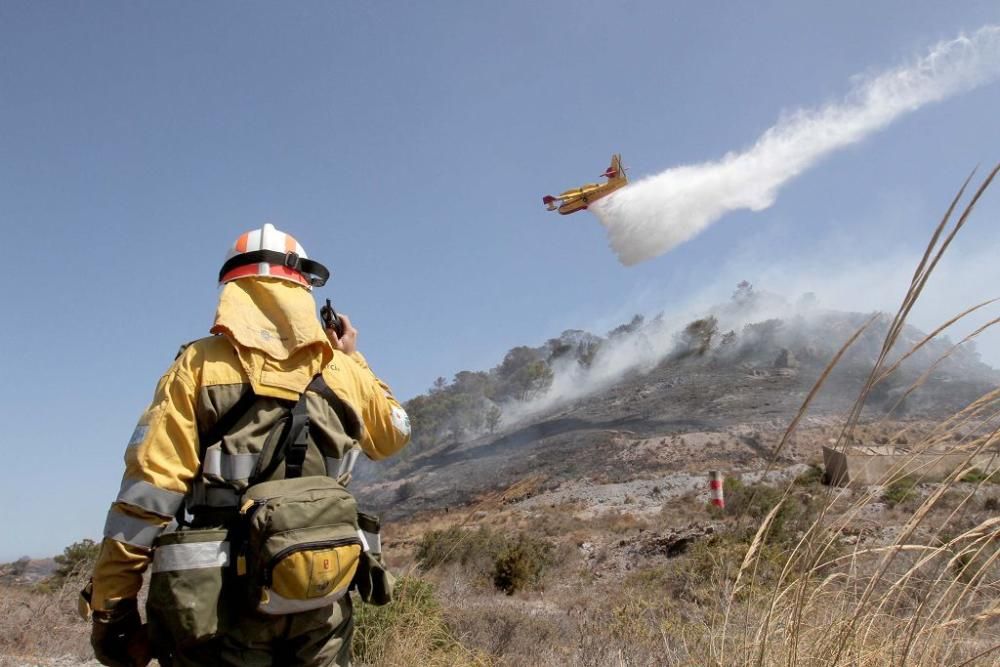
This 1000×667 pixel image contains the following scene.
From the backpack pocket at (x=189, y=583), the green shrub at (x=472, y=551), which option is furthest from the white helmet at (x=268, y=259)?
the green shrub at (x=472, y=551)

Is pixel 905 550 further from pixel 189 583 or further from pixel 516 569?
pixel 516 569

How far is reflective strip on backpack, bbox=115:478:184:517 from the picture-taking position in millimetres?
1765

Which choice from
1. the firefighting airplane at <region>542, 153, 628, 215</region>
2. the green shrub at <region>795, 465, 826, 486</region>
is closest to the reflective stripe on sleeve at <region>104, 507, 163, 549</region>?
the green shrub at <region>795, 465, 826, 486</region>

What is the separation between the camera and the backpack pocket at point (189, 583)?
5.51 ft

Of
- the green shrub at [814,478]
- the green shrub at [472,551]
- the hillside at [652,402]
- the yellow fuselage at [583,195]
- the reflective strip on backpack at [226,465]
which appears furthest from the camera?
the hillside at [652,402]

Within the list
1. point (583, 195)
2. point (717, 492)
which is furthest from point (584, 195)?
point (717, 492)

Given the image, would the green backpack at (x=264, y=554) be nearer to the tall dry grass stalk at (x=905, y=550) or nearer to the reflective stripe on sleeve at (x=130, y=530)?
the reflective stripe on sleeve at (x=130, y=530)

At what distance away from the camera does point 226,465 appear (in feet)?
6.23

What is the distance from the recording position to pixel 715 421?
151 ft

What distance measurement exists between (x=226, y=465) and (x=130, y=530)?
0.29m

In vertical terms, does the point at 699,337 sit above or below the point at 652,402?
above

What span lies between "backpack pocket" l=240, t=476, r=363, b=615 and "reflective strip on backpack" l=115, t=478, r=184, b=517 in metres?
0.20

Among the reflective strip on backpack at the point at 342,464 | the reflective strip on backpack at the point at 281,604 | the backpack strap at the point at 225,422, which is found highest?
the backpack strap at the point at 225,422

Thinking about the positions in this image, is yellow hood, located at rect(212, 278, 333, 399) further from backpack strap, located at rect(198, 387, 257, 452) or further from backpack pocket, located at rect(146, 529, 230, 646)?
backpack pocket, located at rect(146, 529, 230, 646)
